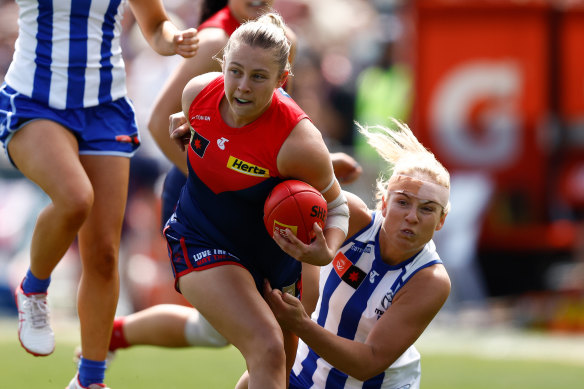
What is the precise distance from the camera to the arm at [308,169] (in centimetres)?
399

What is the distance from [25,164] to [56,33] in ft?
2.06

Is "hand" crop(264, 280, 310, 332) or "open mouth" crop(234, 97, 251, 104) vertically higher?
"open mouth" crop(234, 97, 251, 104)

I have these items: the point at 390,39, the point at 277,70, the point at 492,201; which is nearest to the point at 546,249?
the point at 492,201

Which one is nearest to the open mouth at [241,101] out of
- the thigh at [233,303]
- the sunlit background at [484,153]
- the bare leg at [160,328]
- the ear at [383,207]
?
the thigh at [233,303]

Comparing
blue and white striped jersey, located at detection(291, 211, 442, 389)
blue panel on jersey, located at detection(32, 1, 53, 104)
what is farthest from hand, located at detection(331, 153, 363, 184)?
blue panel on jersey, located at detection(32, 1, 53, 104)

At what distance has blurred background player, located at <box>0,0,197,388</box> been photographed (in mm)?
4617

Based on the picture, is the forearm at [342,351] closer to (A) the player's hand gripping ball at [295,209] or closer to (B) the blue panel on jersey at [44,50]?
(A) the player's hand gripping ball at [295,209]

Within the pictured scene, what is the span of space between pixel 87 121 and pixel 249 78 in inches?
43.7

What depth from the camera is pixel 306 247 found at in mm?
3973

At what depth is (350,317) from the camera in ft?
14.9

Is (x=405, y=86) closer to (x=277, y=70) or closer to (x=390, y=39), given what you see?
(x=390, y=39)

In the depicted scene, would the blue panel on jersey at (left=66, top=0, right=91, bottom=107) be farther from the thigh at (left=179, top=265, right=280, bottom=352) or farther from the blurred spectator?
the blurred spectator

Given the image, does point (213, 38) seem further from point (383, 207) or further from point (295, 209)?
point (295, 209)

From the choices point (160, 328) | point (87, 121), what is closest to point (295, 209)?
point (87, 121)
